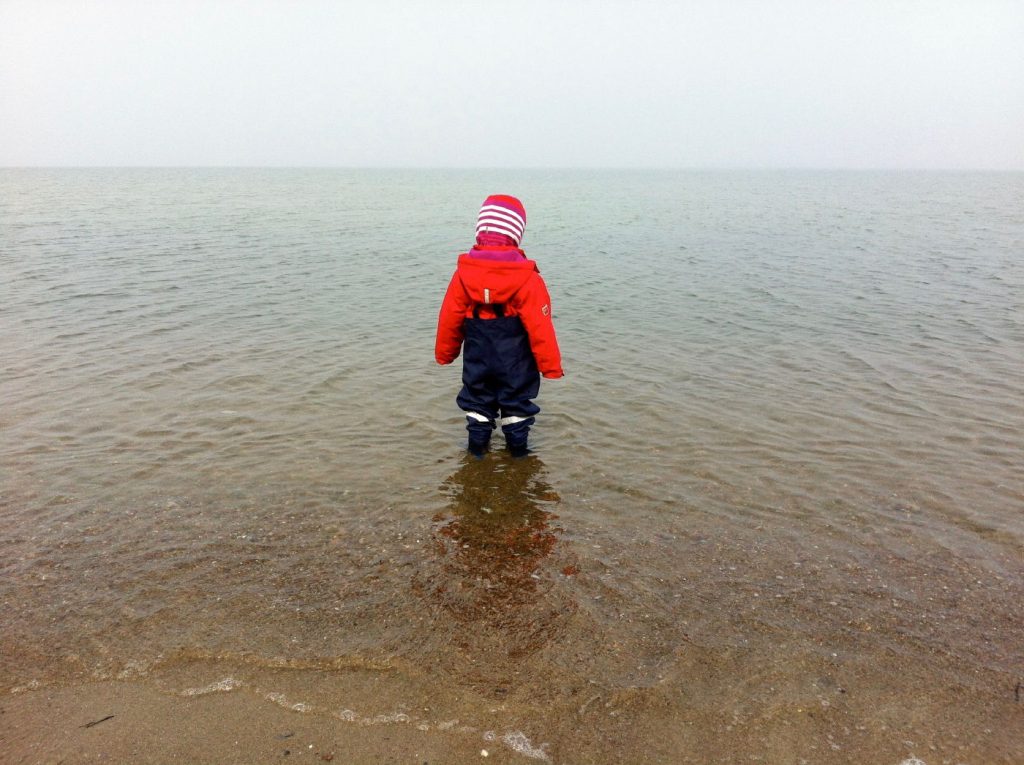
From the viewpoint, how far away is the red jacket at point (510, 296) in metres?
6.03

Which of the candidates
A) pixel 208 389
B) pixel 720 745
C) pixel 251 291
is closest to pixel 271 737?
pixel 720 745

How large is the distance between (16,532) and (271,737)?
3531 mm

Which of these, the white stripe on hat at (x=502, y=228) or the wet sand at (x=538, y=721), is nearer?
the wet sand at (x=538, y=721)

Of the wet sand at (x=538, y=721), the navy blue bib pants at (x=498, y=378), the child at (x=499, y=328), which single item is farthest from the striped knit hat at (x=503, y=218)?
the wet sand at (x=538, y=721)

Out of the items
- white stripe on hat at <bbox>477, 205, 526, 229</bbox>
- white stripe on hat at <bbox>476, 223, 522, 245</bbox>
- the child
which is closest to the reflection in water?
the child

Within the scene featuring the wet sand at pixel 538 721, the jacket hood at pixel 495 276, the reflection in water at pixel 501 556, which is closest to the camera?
the wet sand at pixel 538 721

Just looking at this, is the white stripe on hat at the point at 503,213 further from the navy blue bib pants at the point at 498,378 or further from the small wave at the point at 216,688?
the small wave at the point at 216,688

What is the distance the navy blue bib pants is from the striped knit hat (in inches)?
29.2

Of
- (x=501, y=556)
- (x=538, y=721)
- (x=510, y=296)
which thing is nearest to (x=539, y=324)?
(x=510, y=296)

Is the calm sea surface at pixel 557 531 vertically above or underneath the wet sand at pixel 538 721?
underneath

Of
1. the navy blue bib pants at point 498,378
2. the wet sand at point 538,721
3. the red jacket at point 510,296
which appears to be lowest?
the wet sand at point 538,721

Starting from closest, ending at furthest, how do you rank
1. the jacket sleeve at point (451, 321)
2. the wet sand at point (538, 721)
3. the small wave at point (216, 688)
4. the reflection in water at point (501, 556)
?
the wet sand at point (538, 721) → the small wave at point (216, 688) → the reflection in water at point (501, 556) → the jacket sleeve at point (451, 321)

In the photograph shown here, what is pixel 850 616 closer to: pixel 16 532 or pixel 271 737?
pixel 271 737

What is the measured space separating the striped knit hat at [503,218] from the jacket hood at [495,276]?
11.4 inches
